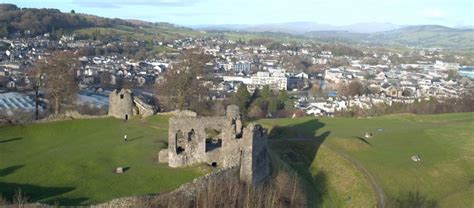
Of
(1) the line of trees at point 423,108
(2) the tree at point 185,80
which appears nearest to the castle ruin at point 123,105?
(2) the tree at point 185,80

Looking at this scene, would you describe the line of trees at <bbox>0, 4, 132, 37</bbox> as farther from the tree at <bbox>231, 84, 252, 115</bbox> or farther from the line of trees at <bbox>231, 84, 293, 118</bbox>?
the tree at <bbox>231, 84, 252, 115</bbox>

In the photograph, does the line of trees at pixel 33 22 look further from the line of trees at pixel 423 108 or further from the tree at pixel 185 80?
the tree at pixel 185 80

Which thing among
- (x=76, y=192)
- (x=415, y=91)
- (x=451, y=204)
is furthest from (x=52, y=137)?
(x=415, y=91)

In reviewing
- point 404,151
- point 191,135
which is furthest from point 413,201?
point 191,135

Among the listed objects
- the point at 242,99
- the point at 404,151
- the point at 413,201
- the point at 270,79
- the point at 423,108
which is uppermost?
the point at 404,151

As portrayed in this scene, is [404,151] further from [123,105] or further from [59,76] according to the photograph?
[59,76]

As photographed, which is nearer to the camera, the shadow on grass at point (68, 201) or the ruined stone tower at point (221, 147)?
the shadow on grass at point (68, 201)
